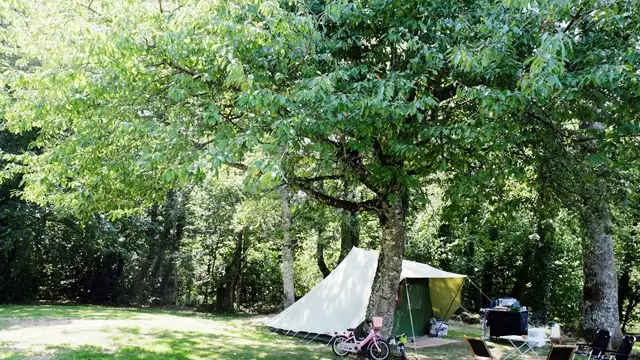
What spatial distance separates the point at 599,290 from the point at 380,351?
4.89 m

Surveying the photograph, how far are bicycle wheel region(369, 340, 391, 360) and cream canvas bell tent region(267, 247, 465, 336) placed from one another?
6.03 feet

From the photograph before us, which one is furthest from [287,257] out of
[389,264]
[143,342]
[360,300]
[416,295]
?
[389,264]

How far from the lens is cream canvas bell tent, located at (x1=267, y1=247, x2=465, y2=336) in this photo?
9844 mm

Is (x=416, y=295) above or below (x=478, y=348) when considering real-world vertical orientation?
above

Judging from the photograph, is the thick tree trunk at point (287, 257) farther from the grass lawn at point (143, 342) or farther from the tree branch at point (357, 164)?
the tree branch at point (357, 164)

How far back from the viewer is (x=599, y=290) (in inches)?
381

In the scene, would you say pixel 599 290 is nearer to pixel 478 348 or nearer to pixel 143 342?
pixel 478 348

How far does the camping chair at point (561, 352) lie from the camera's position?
21.8 feet

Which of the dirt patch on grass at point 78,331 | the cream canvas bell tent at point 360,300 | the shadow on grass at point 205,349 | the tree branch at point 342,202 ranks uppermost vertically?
→ the tree branch at point 342,202

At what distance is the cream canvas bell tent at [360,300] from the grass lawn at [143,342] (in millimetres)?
498

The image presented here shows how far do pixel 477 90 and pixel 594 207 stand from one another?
365 centimetres

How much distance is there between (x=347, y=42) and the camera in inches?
229

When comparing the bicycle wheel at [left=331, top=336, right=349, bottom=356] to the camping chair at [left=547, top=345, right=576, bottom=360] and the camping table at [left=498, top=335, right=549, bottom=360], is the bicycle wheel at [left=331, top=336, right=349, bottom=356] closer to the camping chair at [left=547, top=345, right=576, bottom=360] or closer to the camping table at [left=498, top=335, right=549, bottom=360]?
the camping table at [left=498, top=335, right=549, bottom=360]

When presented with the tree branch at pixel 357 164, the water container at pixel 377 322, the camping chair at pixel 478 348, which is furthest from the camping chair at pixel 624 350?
the tree branch at pixel 357 164
